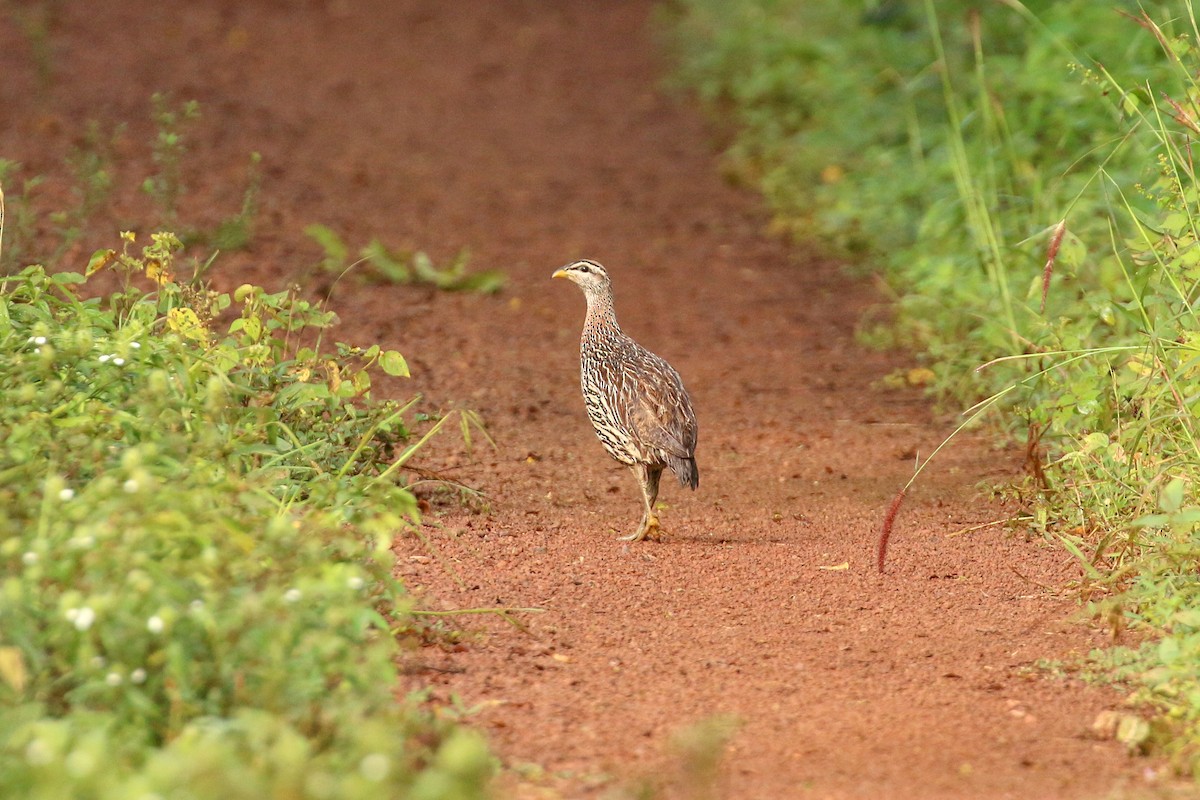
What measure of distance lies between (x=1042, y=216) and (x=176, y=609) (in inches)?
253

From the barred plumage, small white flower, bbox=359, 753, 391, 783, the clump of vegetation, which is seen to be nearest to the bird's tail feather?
the barred plumage

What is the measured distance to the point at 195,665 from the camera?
339cm

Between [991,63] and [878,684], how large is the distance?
741cm

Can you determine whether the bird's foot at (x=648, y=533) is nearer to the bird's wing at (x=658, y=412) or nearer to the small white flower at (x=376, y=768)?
the bird's wing at (x=658, y=412)

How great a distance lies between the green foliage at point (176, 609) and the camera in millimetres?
2934

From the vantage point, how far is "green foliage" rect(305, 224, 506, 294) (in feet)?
30.6

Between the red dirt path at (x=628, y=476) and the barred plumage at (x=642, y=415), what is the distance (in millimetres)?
261

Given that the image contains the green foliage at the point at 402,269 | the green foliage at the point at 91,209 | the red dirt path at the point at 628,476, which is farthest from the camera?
the green foliage at the point at 402,269

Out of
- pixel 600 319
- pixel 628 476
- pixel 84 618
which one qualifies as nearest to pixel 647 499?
pixel 628 476

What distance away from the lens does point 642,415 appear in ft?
19.7

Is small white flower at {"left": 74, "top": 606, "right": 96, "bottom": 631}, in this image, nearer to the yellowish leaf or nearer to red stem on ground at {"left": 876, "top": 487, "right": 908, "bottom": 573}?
the yellowish leaf

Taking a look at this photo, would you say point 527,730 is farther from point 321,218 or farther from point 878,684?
point 321,218

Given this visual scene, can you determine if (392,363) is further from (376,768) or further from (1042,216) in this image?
(1042,216)

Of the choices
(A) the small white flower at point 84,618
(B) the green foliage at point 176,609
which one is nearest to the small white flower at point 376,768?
(B) the green foliage at point 176,609
